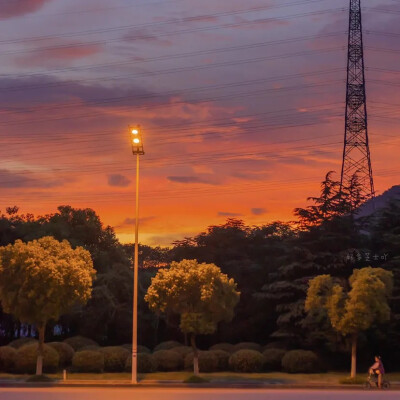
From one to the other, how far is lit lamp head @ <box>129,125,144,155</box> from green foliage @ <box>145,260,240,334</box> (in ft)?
26.4

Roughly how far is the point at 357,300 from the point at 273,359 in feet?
37.3

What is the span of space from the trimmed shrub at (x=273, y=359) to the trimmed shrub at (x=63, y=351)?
14130 mm

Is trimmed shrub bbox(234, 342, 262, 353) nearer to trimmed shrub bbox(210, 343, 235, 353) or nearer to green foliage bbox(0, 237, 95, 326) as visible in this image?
trimmed shrub bbox(210, 343, 235, 353)

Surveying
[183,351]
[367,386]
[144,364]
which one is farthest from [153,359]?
[367,386]

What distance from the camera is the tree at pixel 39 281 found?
45.3 metres

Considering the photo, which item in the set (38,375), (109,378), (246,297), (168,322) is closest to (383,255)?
(246,297)

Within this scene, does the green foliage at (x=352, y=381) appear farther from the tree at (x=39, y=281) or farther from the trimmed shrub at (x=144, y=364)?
the tree at (x=39, y=281)

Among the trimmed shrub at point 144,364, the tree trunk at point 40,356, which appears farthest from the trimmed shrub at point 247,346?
the tree trunk at point 40,356

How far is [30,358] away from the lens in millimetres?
50969

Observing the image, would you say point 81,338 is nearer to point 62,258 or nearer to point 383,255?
point 62,258

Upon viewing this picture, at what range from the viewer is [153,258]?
118m

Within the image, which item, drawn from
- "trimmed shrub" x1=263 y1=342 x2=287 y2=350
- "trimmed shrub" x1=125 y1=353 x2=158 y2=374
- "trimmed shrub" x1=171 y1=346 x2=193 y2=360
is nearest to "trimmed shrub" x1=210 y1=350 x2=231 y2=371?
"trimmed shrub" x1=171 y1=346 x2=193 y2=360

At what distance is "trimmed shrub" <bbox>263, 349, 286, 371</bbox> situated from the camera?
5594 centimetres

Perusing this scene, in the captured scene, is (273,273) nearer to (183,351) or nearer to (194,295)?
(183,351)
